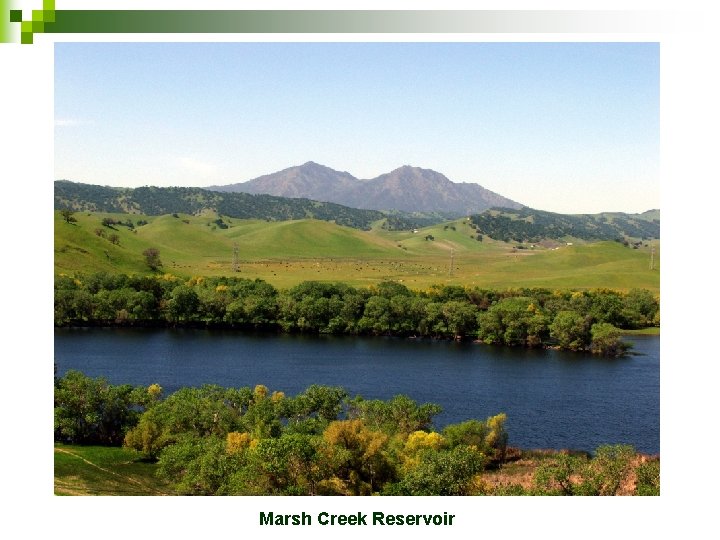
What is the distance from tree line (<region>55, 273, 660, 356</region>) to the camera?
56.7m

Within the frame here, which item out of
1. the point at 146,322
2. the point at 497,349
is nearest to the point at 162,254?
the point at 146,322

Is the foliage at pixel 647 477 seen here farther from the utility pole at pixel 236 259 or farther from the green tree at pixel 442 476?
the utility pole at pixel 236 259

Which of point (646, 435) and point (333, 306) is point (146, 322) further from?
point (646, 435)

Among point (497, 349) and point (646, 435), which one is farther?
point (497, 349)

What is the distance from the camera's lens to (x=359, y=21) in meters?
11.8

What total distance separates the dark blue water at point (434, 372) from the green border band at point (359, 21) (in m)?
21.2

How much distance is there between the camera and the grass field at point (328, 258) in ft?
294

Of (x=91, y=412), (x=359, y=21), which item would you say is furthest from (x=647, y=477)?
(x=91, y=412)

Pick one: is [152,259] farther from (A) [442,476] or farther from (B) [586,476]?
(A) [442,476]

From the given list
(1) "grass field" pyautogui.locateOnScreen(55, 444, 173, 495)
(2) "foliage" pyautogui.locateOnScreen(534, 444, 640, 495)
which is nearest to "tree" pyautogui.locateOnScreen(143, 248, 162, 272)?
(1) "grass field" pyautogui.locateOnScreen(55, 444, 173, 495)

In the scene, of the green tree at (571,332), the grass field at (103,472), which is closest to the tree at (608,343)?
the green tree at (571,332)

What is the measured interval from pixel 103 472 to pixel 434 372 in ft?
77.1

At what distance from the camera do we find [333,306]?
62.1m
